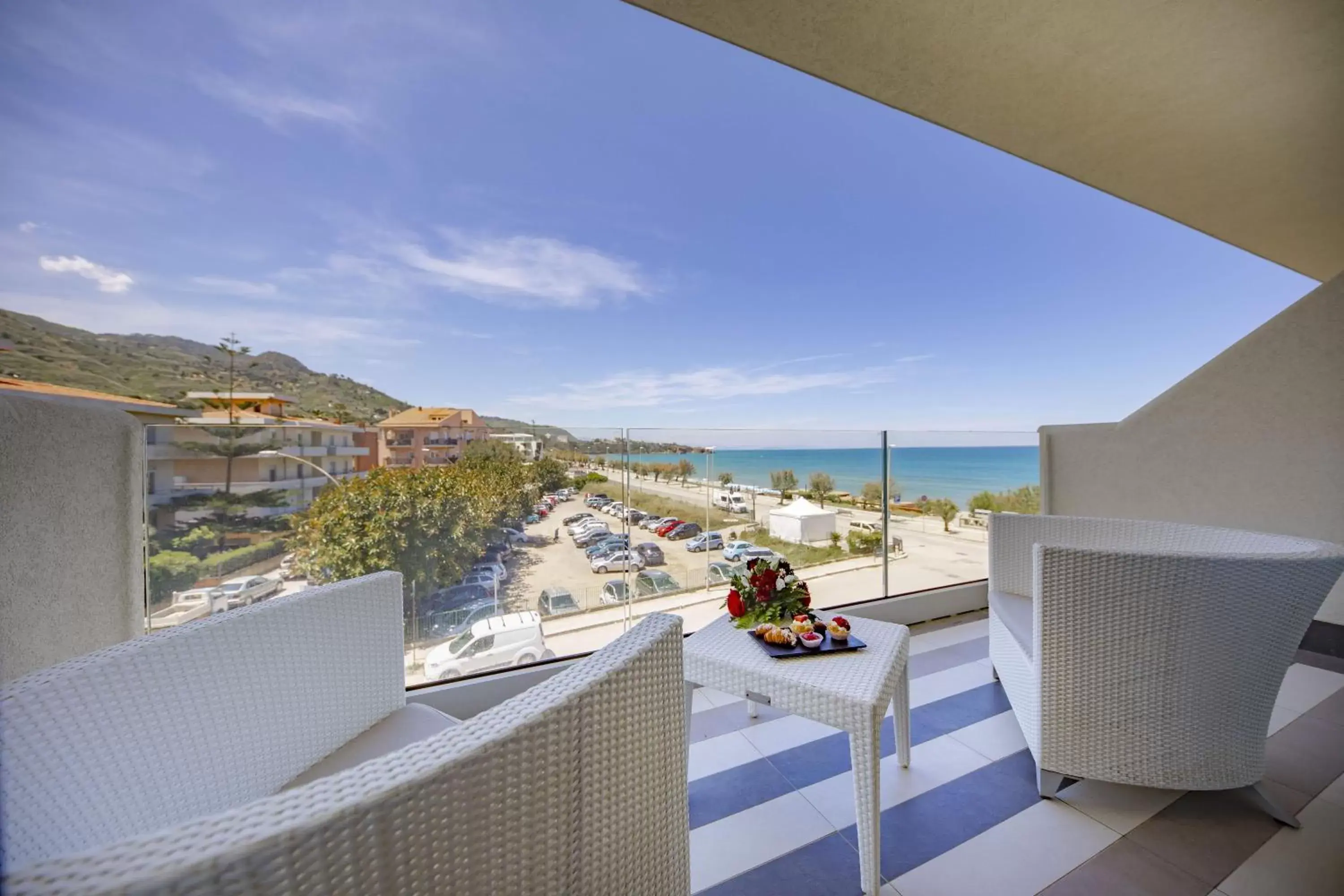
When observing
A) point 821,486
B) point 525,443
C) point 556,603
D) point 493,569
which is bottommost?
point 556,603

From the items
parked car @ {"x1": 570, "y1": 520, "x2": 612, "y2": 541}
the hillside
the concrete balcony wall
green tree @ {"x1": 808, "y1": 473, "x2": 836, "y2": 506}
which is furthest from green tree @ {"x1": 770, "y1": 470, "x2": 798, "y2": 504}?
the hillside

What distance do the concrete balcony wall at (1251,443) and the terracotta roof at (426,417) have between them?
13.5ft

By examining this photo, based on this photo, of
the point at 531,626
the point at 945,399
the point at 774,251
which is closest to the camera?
the point at 531,626

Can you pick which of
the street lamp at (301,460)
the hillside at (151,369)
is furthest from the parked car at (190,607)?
the hillside at (151,369)

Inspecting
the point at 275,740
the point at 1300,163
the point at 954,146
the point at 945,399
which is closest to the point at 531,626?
the point at 275,740

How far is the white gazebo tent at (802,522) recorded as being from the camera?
324 cm

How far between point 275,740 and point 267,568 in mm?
1179

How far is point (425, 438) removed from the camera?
2418 mm

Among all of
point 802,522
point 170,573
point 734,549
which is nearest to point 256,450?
point 170,573

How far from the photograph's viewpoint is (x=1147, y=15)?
5.92 ft

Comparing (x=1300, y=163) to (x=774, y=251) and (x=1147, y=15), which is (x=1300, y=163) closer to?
(x=1147, y=15)

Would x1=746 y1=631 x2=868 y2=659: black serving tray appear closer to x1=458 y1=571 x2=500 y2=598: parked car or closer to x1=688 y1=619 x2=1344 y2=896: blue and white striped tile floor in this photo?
x1=688 y1=619 x2=1344 y2=896: blue and white striped tile floor

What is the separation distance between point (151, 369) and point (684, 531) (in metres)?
3.10

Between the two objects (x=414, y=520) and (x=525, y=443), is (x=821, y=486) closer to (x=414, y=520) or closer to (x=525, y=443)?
(x=525, y=443)
